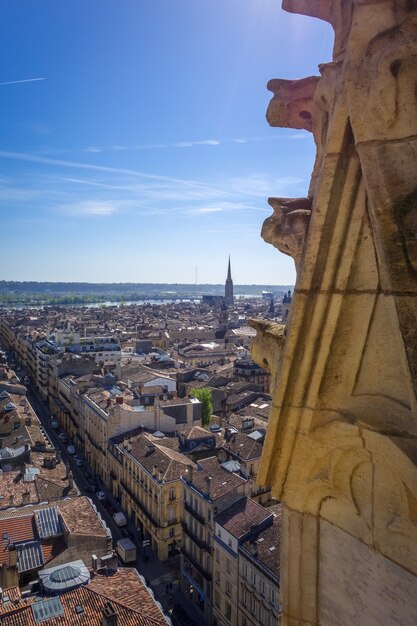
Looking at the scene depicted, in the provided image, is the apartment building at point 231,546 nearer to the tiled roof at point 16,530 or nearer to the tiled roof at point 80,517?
the tiled roof at point 80,517

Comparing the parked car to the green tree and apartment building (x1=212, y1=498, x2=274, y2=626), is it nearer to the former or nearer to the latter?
apartment building (x1=212, y1=498, x2=274, y2=626)

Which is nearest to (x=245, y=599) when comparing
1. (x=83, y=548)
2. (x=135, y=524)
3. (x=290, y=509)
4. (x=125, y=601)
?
(x=125, y=601)

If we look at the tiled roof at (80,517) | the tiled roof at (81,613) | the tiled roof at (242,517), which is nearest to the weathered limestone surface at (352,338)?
the tiled roof at (81,613)

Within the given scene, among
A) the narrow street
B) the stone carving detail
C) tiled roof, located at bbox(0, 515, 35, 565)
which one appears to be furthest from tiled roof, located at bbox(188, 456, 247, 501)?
the stone carving detail

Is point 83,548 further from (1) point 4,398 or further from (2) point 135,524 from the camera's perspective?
(1) point 4,398

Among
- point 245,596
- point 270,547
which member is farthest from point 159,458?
point 270,547
